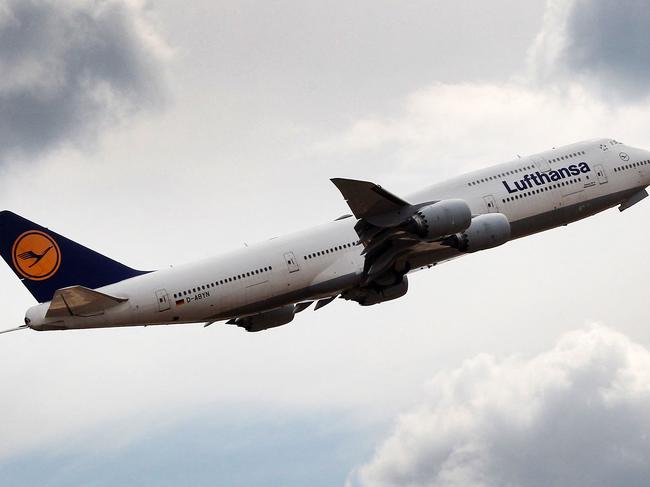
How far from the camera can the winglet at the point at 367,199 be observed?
4280cm

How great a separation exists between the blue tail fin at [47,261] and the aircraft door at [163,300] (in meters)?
2.02

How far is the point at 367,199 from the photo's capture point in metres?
43.6

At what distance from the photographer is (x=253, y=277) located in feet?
149

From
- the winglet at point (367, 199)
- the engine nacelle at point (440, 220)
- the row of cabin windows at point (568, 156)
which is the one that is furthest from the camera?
the row of cabin windows at point (568, 156)

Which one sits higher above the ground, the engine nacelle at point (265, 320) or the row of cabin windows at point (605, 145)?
the row of cabin windows at point (605, 145)

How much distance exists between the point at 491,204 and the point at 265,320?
13004 mm

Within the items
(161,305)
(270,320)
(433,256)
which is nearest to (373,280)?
(433,256)

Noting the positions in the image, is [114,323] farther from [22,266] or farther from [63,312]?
[22,266]

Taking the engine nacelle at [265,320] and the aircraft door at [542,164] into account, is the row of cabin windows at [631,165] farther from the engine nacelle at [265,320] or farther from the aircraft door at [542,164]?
the engine nacelle at [265,320]

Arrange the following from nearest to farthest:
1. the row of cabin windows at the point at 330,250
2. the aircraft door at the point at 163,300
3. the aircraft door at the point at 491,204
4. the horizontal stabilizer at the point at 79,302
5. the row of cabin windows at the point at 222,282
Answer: the horizontal stabilizer at the point at 79,302, the aircraft door at the point at 163,300, the row of cabin windows at the point at 222,282, the row of cabin windows at the point at 330,250, the aircraft door at the point at 491,204

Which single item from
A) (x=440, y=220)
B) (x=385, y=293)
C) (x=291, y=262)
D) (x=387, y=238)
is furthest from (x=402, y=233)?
(x=291, y=262)

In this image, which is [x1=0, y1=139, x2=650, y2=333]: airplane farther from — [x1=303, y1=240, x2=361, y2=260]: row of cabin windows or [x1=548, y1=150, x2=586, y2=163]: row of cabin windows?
[x1=548, y1=150, x2=586, y2=163]: row of cabin windows

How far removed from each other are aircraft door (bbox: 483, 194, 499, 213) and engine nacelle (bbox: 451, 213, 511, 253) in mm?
2462

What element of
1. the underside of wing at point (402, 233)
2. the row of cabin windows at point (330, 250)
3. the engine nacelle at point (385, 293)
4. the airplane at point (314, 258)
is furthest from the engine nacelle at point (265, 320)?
the row of cabin windows at point (330, 250)
